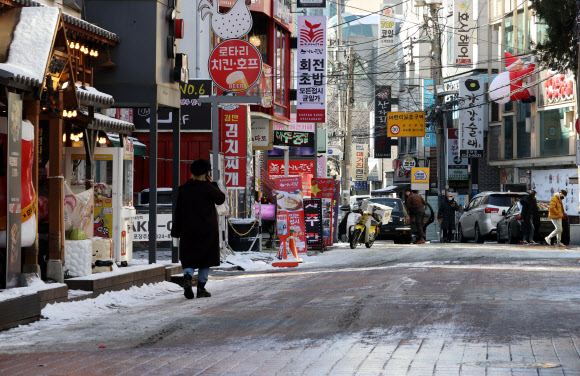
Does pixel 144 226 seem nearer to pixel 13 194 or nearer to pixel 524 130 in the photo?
pixel 13 194

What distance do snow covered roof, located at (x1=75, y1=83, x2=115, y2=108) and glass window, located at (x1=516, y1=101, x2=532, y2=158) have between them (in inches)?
1552

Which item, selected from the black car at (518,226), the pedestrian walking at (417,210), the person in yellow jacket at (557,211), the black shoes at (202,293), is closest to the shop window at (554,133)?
the black car at (518,226)

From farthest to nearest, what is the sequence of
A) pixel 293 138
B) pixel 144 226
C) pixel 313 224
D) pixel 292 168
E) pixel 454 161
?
pixel 454 161 < pixel 292 168 < pixel 293 138 < pixel 313 224 < pixel 144 226

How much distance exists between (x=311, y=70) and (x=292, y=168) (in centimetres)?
1400

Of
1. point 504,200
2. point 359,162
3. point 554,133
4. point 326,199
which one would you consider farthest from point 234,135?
point 359,162

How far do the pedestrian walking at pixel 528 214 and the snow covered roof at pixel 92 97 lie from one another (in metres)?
19.1

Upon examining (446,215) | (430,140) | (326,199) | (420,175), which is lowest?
(446,215)

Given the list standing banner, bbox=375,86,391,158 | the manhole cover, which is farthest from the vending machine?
standing banner, bbox=375,86,391,158

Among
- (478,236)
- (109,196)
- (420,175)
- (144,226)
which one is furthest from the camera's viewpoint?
(420,175)

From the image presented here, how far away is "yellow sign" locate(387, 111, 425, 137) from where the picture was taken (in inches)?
2079

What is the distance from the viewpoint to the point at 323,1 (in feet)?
130

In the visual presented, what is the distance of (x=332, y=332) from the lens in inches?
365

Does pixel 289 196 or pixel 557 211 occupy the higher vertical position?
pixel 289 196

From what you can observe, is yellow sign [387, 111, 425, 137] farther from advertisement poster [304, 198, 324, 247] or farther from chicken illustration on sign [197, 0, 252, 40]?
chicken illustration on sign [197, 0, 252, 40]
